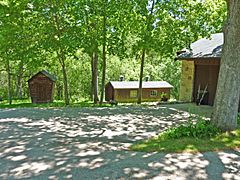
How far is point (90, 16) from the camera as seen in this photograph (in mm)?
14859

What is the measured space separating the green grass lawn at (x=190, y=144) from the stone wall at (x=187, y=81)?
10.2 metres

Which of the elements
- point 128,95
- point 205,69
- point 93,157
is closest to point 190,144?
point 93,157

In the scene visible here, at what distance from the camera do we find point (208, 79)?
14.2 meters

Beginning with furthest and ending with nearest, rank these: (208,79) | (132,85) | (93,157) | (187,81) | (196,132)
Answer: (132,85) < (187,81) < (208,79) < (196,132) < (93,157)

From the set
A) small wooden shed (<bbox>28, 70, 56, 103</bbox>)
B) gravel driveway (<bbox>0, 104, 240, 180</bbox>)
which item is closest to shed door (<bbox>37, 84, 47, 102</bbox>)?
small wooden shed (<bbox>28, 70, 56, 103</bbox>)

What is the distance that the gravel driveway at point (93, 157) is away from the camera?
4547 millimetres

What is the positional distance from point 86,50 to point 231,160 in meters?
10.5

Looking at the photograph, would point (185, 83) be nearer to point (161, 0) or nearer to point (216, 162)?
point (161, 0)

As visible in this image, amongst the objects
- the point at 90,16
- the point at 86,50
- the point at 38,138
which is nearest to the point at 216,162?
the point at 38,138

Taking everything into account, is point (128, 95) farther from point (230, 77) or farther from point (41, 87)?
point (230, 77)

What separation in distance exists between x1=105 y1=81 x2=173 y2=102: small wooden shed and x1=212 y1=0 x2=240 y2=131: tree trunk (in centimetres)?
2575

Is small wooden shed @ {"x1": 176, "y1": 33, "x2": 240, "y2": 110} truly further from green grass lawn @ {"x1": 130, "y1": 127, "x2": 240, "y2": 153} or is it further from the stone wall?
green grass lawn @ {"x1": 130, "y1": 127, "x2": 240, "y2": 153}

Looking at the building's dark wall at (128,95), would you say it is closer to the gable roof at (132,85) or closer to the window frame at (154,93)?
the window frame at (154,93)

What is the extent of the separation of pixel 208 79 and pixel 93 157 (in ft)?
34.0
